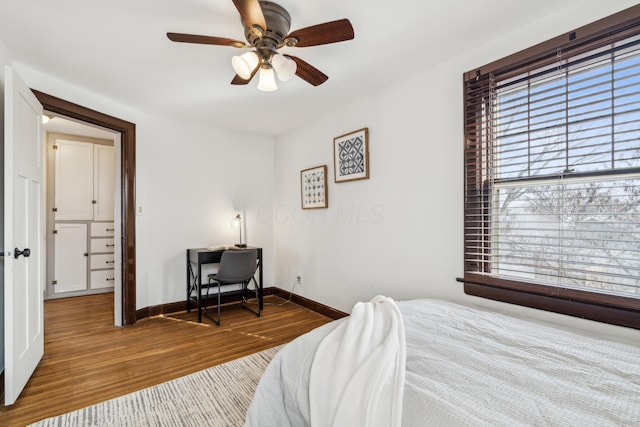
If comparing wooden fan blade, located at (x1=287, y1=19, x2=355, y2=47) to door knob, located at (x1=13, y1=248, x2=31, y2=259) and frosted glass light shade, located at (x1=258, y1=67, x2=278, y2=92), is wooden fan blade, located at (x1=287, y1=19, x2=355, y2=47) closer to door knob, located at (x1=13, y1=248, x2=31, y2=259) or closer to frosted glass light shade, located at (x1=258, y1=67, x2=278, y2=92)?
frosted glass light shade, located at (x1=258, y1=67, x2=278, y2=92)

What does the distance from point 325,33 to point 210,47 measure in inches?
35.9

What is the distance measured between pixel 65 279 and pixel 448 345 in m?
5.09

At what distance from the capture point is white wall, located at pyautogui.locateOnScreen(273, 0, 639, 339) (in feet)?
6.70

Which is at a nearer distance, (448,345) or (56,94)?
(448,345)

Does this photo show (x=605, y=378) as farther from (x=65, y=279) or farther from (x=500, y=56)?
(x=65, y=279)

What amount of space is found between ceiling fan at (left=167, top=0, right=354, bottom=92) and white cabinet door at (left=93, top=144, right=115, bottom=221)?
150 inches

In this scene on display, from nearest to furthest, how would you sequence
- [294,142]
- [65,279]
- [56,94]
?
[56,94], [294,142], [65,279]

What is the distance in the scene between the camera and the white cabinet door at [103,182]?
4488 mm

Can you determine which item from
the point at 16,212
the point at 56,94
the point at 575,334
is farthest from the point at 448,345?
the point at 56,94

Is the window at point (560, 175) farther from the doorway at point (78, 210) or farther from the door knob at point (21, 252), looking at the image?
the doorway at point (78, 210)

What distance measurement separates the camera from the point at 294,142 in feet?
12.9

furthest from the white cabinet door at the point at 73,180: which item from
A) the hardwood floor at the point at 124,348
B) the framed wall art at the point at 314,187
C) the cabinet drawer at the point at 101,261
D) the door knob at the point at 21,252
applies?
the framed wall art at the point at 314,187

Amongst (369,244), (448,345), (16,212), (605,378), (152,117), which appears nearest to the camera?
(605,378)

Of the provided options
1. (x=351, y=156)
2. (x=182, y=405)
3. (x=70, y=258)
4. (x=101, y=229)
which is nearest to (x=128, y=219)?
(x=101, y=229)
